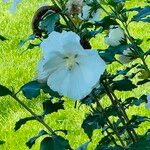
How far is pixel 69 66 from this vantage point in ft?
4.58

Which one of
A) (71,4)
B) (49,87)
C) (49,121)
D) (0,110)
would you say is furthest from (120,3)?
(0,110)

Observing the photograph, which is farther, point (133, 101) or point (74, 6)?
point (133, 101)

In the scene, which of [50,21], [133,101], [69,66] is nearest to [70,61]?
[69,66]

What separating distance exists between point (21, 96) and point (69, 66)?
102 inches

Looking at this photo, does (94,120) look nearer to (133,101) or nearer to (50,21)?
(133,101)

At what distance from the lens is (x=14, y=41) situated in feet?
16.1

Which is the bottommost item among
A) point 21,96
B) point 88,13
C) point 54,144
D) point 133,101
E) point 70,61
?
point 21,96

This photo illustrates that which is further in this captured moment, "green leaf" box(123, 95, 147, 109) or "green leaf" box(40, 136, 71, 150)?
"green leaf" box(123, 95, 147, 109)

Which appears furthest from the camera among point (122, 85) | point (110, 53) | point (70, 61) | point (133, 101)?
point (133, 101)

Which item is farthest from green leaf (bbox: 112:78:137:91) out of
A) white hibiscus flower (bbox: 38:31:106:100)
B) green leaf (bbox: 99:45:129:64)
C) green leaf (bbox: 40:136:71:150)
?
white hibiscus flower (bbox: 38:31:106:100)

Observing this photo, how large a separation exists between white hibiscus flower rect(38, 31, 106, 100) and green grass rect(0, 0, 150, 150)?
1.70 meters

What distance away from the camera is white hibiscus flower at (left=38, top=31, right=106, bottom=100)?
4.31 ft

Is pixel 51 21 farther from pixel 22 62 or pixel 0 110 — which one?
pixel 22 62

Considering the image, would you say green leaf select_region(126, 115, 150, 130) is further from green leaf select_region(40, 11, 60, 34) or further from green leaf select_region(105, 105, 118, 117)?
green leaf select_region(40, 11, 60, 34)
